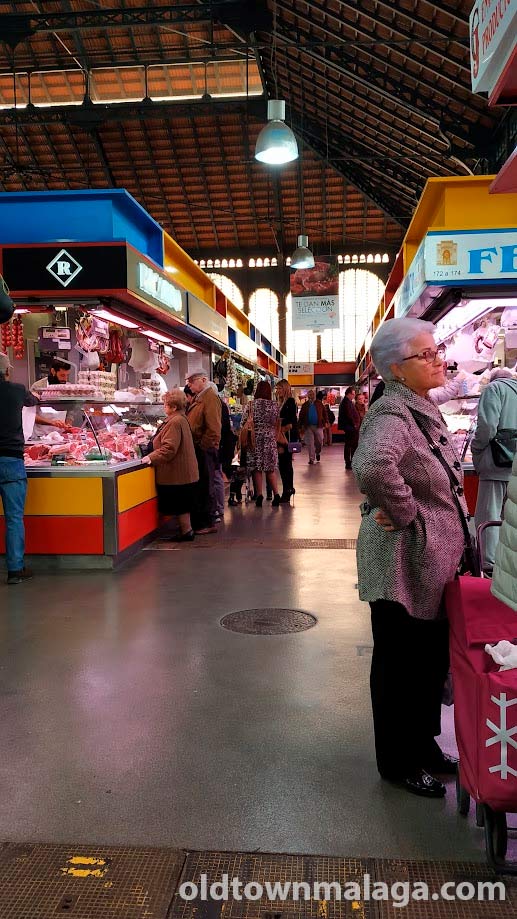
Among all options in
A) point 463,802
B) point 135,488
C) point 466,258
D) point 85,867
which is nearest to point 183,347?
point 135,488

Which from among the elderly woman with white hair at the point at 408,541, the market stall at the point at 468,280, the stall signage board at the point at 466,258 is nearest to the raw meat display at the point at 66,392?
the market stall at the point at 468,280

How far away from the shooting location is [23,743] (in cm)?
294

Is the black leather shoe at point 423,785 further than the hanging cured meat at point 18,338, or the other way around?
the hanging cured meat at point 18,338

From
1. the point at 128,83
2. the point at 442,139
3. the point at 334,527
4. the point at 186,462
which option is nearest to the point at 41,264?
the point at 186,462

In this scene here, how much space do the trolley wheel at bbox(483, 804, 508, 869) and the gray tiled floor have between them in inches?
3.6

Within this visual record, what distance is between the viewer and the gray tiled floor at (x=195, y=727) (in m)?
2.32

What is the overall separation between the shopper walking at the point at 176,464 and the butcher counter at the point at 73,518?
110 cm

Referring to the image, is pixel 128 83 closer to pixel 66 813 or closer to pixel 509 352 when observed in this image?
pixel 509 352

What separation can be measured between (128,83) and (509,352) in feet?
54.8

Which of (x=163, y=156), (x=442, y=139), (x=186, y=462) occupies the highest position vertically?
(x=163, y=156)

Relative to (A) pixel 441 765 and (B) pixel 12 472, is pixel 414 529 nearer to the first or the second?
(A) pixel 441 765

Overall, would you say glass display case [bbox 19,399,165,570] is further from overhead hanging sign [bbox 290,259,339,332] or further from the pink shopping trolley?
overhead hanging sign [bbox 290,259,339,332]

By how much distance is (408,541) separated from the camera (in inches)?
95.3

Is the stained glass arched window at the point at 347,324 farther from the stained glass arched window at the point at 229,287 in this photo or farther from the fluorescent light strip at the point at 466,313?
the fluorescent light strip at the point at 466,313
